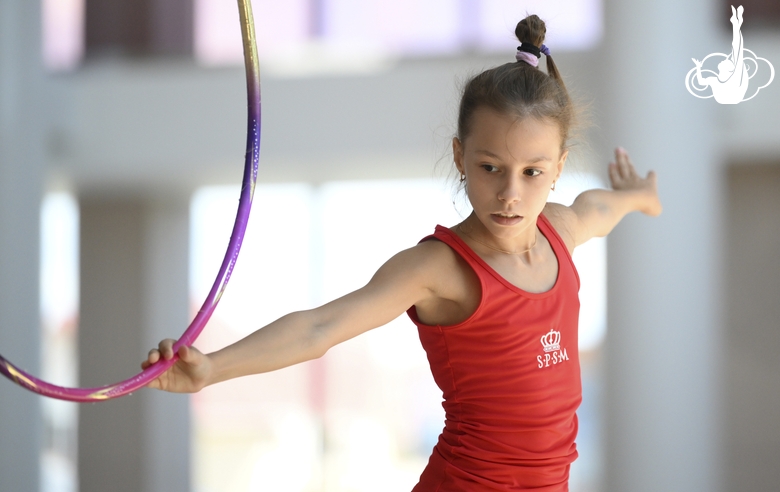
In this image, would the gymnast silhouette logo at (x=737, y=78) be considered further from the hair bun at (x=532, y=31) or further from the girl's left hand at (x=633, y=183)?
the hair bun at (x=532, y=31)

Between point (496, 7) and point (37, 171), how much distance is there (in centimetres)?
292

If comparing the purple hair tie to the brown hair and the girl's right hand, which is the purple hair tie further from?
the girl's right hand

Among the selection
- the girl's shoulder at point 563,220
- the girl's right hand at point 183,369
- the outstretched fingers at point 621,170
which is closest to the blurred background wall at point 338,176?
the outstretched fingers at point 621,170

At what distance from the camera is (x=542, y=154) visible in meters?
1.33

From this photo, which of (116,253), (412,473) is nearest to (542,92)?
(412,473)

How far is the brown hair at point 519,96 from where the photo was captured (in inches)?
52.5

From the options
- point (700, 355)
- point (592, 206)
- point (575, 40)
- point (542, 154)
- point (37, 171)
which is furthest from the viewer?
point (37, 171)

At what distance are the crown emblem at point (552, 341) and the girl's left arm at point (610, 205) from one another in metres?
0.28

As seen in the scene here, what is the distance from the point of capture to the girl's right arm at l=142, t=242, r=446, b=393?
1099 millimetres

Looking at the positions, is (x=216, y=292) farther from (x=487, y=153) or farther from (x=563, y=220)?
(x=563, y=220)

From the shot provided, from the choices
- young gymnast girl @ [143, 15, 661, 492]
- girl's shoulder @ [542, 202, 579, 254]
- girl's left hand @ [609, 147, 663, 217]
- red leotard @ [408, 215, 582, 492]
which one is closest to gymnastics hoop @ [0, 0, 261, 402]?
young gymnast girl @ [143, 15, 661, 492]

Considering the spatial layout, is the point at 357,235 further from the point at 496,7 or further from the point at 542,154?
the point at 542,154

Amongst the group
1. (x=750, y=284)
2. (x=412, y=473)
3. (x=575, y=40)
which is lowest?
(x=412, y=473)

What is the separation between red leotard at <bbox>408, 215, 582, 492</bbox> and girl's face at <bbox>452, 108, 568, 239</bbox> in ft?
0.34
